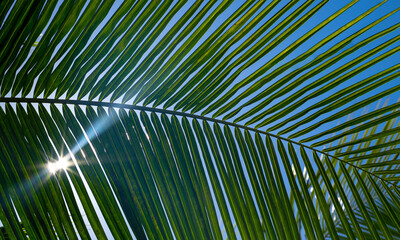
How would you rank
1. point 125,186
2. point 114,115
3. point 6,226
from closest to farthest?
1. point 6,226
2. point 125,186
3. point 114,115

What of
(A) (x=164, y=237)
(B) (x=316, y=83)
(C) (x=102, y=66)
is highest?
(C) (x=102, y=66)

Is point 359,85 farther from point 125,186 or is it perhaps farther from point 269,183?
point 125,186

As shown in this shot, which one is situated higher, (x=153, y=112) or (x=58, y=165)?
(x=153, y=112)

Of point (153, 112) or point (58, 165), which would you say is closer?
point (58, 165)

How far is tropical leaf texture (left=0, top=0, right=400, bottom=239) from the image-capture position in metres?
0.79

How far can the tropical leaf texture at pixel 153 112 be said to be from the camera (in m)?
0.79

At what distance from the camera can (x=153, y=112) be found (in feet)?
3.40

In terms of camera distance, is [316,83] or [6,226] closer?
[6,226]

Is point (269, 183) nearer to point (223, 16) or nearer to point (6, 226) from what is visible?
point (223, 16)

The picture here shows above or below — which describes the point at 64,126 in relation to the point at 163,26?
below

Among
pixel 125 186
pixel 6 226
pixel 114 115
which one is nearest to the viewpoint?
pixel 6 226

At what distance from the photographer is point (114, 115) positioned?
967mm

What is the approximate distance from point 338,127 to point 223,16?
0.52 meters

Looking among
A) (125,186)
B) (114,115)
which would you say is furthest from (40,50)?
(125,186)
